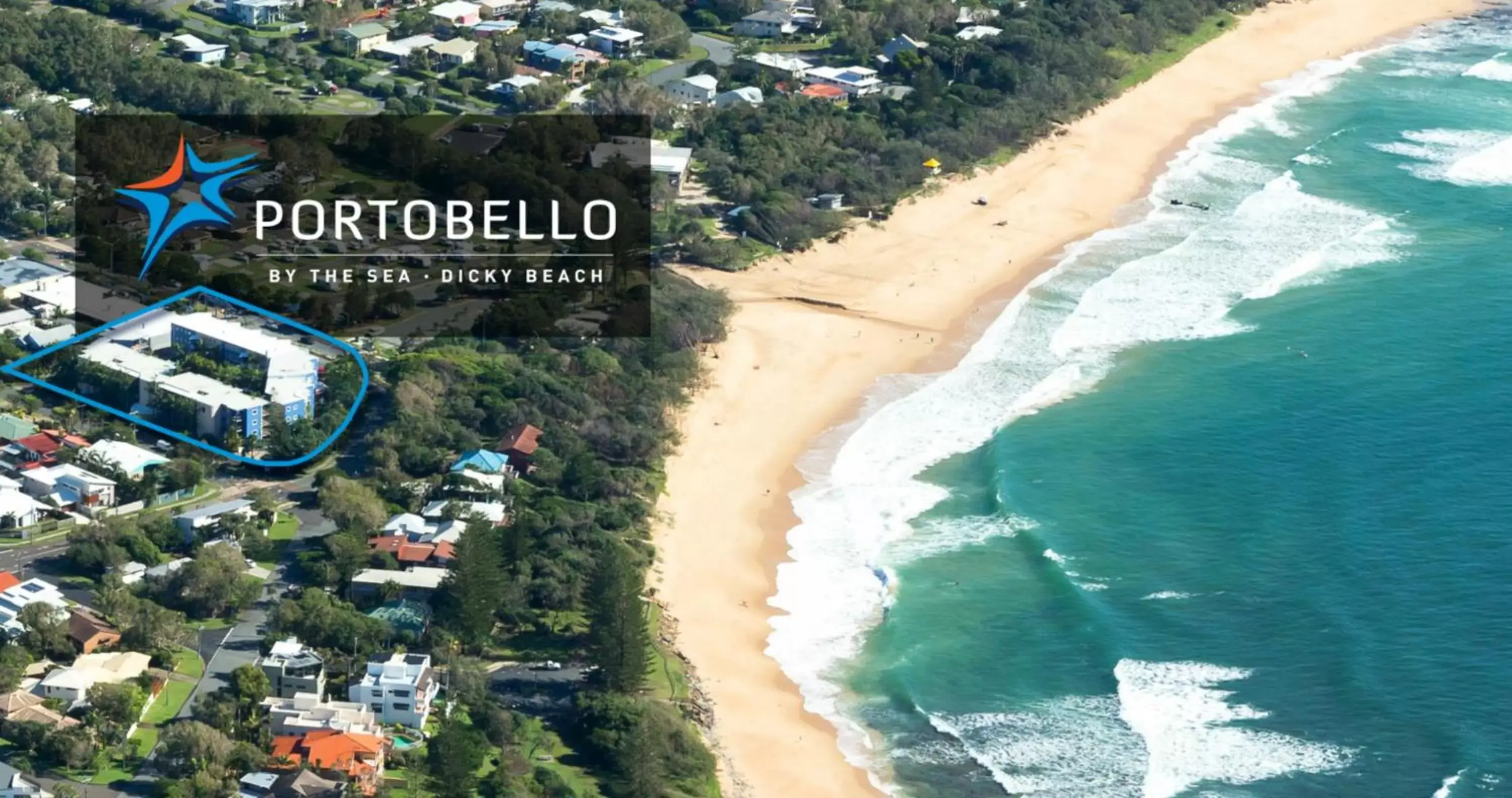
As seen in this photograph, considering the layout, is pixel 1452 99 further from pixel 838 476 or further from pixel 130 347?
pixel 130 347

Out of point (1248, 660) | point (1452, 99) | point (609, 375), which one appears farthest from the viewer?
point (1452, 99)

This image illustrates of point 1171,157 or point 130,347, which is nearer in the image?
point 130,347

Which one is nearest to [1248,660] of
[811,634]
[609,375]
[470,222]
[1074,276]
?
[811,634]

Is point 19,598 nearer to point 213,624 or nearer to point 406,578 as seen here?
point 213,624

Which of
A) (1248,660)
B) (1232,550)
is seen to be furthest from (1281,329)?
(1248,660)

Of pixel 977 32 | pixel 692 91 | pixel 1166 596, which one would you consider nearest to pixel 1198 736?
pixel 1166 596

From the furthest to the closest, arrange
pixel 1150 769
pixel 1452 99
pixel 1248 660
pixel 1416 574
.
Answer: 1. pixel 1452 99
2. pixel 1416 574
3. pixel 1248 660
4. pixel 1150 769

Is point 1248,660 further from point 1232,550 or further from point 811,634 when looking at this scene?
point 811,634

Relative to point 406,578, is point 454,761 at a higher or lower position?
higher
